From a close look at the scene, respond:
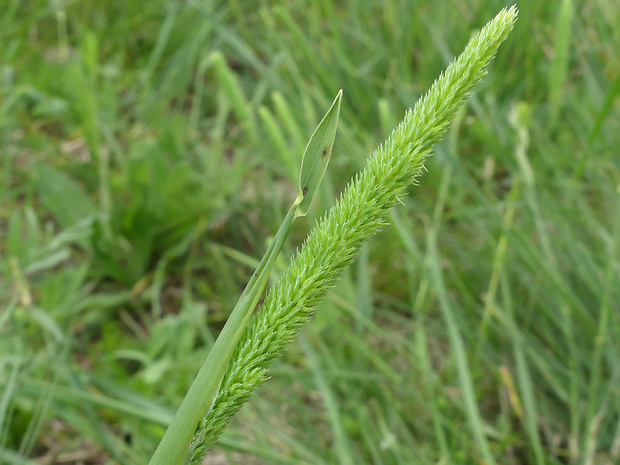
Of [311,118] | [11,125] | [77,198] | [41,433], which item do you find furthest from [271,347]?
[11,125]

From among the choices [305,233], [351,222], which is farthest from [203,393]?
[305,233]

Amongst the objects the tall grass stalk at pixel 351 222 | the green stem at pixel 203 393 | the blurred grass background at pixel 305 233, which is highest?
the tall grass stalk at pixel 351 222

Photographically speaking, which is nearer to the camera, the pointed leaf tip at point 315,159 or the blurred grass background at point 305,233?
the pointed leaf tip at point 315,159

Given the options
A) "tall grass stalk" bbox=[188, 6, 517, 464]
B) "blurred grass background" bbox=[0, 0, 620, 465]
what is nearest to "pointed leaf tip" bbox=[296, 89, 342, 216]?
"tall grass stalk" bbox=[188, 6, 517, 464]

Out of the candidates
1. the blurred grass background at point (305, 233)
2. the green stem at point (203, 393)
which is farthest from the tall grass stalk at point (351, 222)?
the blurred grass background at point (305, 233)

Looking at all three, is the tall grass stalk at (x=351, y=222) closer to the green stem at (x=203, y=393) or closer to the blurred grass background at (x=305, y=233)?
the green stem at (x=203, y=393)

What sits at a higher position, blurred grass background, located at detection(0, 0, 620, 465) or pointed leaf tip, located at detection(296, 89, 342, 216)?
pointed leaf tip, located at detection(296, 89, 342, 216)

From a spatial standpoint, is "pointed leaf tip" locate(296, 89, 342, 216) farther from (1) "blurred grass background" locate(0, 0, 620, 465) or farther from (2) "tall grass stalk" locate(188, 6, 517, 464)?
(1) "blurred grass background" locate(0, 0, 620, 465)
